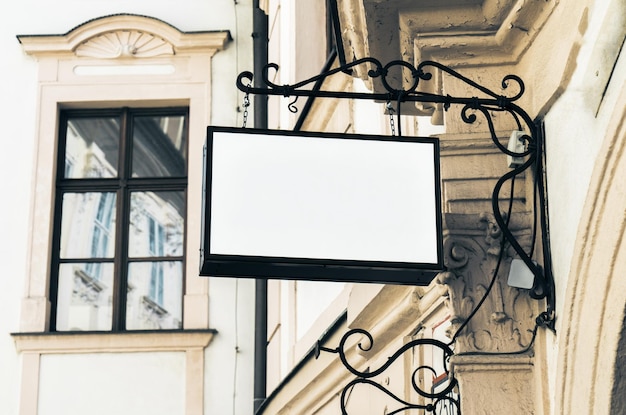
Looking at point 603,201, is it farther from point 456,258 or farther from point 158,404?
point 158,404

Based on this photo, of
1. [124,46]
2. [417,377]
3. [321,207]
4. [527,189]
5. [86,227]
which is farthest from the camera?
[124,46]

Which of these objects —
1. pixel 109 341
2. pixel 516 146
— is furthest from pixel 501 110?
pixel 109 341

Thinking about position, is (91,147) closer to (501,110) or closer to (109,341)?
(109,341)

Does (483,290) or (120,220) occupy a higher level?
(120,220)

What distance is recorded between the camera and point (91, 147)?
1137 centimetres

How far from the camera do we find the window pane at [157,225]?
11.1 meters

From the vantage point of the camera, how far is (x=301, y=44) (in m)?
8.09

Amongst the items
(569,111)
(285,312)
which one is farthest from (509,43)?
(285,312)

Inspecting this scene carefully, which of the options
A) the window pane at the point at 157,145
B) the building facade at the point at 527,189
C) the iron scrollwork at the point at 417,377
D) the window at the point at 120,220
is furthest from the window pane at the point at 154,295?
the building facade at the point at 527,189

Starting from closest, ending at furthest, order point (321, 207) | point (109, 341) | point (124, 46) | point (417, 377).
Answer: point (321, 207) < point (417, 377) < point (109, 341) < point (124, 46)

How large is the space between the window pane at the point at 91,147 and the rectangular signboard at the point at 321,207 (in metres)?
8.25

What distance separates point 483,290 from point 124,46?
27.5 feet

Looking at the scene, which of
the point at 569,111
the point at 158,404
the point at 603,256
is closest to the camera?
the point at 603,256

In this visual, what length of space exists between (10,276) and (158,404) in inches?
67.5
